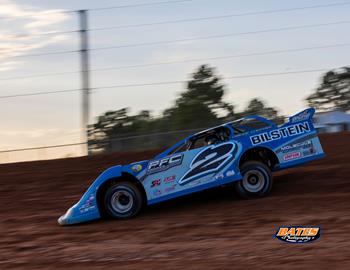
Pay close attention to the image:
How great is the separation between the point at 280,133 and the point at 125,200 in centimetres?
318

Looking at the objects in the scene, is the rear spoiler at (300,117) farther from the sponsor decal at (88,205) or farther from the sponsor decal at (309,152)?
the sponsor decal at (88,205)

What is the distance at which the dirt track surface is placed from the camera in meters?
6.20

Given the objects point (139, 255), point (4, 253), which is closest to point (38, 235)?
point (4, 253)

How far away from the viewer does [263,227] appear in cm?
760

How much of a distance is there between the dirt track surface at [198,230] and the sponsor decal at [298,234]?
0.12 meters

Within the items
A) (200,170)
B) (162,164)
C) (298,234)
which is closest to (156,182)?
(162,164)

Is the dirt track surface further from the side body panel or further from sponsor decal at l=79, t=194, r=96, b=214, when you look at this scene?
the side body panel

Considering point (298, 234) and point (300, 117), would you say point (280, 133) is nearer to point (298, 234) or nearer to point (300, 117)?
point (300, 117)

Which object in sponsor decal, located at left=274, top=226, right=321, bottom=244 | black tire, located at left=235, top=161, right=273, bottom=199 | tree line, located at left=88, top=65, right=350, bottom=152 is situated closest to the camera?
sponsor decal, located at left=274, top=226, right=321, bottom=244

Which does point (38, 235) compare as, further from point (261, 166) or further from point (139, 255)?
point (261, 166)

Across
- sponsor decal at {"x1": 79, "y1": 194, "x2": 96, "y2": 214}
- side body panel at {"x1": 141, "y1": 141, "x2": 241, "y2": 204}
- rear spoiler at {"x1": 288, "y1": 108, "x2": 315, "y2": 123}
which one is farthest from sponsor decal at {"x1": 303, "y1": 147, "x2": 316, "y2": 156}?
sponsor decal at {"x1": 79, "y1": 194, "x2": 96, "y2": 214}

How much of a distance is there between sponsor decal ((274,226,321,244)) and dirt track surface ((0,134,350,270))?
12 cm

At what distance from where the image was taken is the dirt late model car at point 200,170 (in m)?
9.24

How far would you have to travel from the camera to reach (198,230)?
7.84 m
